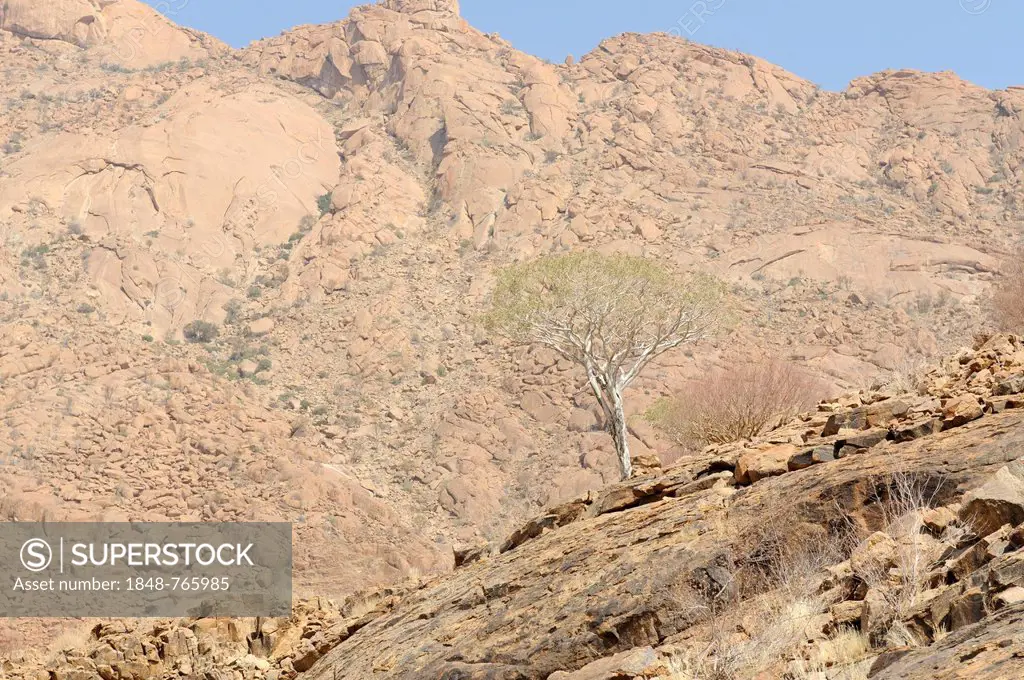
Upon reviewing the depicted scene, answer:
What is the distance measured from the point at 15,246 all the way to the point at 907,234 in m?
37.4

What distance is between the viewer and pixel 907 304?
135 feet

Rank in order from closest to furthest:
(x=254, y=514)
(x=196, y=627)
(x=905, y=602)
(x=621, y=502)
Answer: (x=905, y=602) < (x=621, y=502) < (x=196, y=627) < (x=254, y=514)

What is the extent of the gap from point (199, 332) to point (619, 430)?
26.2m

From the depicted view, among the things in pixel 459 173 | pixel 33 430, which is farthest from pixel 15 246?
pixel 459 173

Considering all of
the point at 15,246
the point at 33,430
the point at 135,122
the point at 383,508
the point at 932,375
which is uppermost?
the point at 135,122

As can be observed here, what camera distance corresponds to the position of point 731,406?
21766mm

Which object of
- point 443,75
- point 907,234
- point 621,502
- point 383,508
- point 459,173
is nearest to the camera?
point 621,502

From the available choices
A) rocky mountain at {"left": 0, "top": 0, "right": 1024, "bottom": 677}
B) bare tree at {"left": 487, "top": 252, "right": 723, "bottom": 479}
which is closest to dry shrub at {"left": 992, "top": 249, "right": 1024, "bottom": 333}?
rocky mountain at {"left": 0, "top": 0, "right": 1024, "bottom": 677}

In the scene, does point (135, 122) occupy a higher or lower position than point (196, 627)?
higher

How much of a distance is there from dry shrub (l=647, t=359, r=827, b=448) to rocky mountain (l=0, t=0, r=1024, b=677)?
64.7 inches

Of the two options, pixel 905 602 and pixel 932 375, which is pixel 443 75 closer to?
pixel 932 375

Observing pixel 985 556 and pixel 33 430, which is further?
pixel 33 430

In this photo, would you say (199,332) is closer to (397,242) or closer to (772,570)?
(397,242)

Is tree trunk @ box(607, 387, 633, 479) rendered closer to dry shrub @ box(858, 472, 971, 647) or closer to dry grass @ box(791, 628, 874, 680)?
dry shrub @ box(858, 472, 971, 647)
